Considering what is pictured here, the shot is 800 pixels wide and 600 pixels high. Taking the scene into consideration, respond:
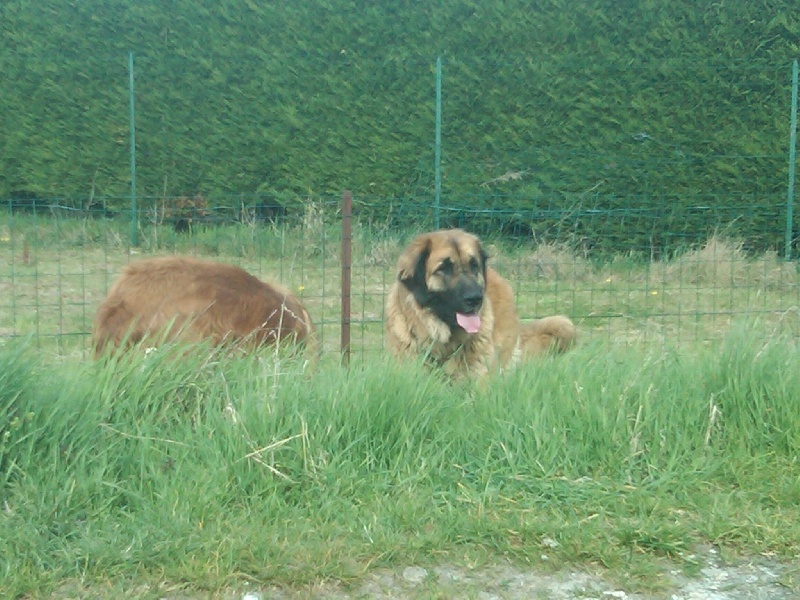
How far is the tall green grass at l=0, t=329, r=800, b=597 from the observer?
3844mm

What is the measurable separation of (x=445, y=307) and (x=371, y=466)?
5.80 feet

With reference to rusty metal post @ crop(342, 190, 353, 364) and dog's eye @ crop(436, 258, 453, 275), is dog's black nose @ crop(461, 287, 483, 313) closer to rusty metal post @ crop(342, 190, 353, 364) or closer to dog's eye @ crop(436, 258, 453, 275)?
dog's eye @ crop(436, 258, 453, 275)

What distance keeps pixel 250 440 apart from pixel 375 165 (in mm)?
9477

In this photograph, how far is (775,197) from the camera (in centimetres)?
1211

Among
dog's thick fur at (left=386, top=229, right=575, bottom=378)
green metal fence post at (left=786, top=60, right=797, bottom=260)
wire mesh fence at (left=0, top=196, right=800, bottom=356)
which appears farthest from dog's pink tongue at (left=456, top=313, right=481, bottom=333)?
green metal fence post at (left=786, top=60, right=797, bottom=260)

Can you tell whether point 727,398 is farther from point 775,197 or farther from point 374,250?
point 775,197

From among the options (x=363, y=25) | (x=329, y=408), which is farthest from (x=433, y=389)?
(x=363, y=25)

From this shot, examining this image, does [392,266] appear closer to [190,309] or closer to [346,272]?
[346,272]

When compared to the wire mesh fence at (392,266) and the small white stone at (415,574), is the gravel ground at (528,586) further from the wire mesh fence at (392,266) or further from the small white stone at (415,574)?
the wire mesh fence at (392,266)

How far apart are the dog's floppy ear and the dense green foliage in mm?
5102

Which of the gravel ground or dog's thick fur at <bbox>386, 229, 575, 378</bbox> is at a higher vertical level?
dog's thick fur at <bbox>386, 229, 575, 378</bbox>

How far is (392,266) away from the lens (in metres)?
10.6

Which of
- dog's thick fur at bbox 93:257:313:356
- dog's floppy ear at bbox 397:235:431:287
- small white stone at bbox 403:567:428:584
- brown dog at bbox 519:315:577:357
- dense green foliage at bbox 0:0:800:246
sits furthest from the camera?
dense green foliage at bbox 0:0:800:246

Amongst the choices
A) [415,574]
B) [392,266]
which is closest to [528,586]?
[415,574]
